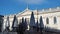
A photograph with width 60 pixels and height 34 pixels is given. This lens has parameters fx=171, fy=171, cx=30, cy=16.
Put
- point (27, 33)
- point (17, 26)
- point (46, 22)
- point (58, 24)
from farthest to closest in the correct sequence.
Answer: point (46, 22)
point (58, 24)
point (17, 26)
point (27, 33)

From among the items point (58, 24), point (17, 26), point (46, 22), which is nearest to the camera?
point (17, 26)

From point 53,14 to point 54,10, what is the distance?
0.81 m

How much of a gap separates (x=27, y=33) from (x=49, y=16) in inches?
672

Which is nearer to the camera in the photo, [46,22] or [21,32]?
[21,32]

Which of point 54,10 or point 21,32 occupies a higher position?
point 54,10

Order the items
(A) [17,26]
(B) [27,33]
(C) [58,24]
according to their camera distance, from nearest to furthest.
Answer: (B) [27,33], (A) [17,26], (C) [58,24]

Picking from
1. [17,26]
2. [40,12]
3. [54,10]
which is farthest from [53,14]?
[17,26]

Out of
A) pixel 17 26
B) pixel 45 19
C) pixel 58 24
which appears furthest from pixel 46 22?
pixel 17 26

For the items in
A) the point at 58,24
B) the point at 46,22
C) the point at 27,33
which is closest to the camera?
the point at 27,33

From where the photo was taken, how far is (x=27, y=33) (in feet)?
55.0

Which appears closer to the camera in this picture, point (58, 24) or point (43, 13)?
point (58, 24)

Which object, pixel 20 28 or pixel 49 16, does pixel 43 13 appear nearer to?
pixel 49 16

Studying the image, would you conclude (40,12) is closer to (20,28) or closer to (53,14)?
(53,14)

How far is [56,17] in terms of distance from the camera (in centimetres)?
3206
